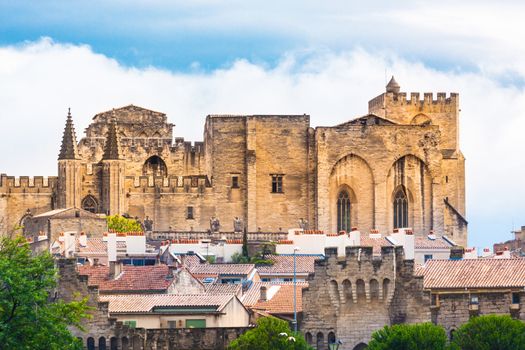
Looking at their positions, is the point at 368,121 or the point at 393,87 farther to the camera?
the point at 393,87

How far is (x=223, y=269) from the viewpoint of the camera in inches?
3984

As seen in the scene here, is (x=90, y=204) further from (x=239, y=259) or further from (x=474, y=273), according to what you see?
(x=474, y=273)

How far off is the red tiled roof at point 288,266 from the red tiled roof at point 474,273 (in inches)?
496

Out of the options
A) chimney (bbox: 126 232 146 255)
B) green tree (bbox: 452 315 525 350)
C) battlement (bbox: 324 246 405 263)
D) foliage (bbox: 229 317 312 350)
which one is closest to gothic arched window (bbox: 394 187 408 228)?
chimney (bbox: 126 232 146 255)

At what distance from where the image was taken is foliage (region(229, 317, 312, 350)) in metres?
81.9

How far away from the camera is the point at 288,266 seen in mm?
104938

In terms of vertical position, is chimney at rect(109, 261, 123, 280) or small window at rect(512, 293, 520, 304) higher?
chimney at rect(109, 261, 123, 280)

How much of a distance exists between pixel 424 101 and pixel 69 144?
26.4m

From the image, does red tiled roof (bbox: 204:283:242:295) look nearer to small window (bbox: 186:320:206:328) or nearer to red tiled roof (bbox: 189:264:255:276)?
red tiled roof (bbox: 189:264:255:276)

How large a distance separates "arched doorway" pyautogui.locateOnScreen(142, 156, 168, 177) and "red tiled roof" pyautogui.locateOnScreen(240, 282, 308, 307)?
169 feet

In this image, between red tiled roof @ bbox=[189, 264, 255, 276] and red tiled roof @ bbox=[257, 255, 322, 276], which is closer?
red tiled roof @ bbox=[189, 264, 255, 276]

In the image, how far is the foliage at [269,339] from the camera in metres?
81.9

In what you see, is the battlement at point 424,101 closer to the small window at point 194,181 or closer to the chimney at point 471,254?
the small window at point 194,181

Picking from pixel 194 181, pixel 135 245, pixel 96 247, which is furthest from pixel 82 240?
pixel 194 181
